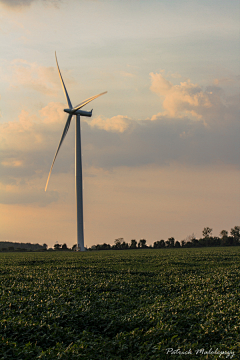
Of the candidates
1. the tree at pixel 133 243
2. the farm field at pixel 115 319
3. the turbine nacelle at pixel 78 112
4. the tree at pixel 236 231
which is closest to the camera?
the farm field at pixel 115 319

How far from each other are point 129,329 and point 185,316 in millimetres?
4124

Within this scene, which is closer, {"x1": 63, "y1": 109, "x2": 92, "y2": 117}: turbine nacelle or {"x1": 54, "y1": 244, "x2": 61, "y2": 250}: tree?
{"x1": 63, "y1": 109, "x2": 92, "y2": 117}: turbine nacelle

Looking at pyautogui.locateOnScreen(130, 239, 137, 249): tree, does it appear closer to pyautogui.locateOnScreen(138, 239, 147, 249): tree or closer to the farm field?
pyautogui.locateOnScreen(138, 239, 147, 249): tree

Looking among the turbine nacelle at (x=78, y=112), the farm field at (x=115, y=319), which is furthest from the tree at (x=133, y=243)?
the farm field at (x=115, y=319)

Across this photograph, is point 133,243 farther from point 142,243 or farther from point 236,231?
point 236,231

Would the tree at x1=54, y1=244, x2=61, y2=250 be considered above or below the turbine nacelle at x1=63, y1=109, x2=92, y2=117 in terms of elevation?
below

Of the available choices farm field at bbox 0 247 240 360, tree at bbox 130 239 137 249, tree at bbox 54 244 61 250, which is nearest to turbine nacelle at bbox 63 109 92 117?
farm field at bbox 0 247 240 360

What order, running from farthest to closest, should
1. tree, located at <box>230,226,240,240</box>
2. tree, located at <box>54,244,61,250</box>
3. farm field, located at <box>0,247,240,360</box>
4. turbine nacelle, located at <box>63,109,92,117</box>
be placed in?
tree, located at <box>230,226,240,240</box> → tree, located at <box>54,244,61,250</box> → turbine nacelle, located at <box>63,109,92,117</box> → farm field, located at <box>0,247,240,360</box>

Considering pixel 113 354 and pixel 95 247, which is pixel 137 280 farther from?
pixel 95 247

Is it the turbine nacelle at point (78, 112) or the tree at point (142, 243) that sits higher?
the turbine nacelle at point (78, 112)

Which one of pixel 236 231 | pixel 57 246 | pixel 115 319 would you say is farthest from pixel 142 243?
pixel 115 319

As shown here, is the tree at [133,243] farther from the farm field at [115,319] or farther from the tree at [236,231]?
the farm field at [115,319]

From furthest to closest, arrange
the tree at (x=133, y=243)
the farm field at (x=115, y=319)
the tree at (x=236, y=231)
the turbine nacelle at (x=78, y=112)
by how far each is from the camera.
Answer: the tree at (x=236, y=231)
the tree at (x=133, y=243)
the turbine nacelle at (x=78, y=112)
the farm field at (x=115, y=319)

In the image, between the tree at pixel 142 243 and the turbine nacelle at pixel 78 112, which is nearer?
the turbine nacelle at pixel 78 112
